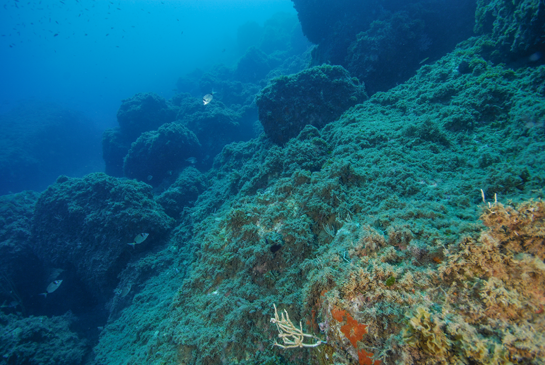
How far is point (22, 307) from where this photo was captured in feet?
Answer: 26.8

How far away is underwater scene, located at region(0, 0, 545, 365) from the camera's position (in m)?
1.81

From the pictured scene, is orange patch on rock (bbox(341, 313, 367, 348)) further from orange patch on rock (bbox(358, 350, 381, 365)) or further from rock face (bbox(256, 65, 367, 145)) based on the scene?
rock face (bbox(256, 65, 367, 145))

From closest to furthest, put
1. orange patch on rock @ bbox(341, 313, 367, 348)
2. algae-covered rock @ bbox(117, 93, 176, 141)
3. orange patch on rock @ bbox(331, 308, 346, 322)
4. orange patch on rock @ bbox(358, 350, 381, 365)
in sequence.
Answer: orange patch on rock @ bbox(358, 350, 381, 365)
orange patch on rock @ bbox(341, 313, 367, 348)
orange patch on rock @ bbox(331, 308, 346, 322)
algae-covered rock @ bbox(117, 93, 176, 141)

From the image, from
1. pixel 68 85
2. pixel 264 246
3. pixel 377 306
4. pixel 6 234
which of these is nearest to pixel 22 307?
pixel 6 234

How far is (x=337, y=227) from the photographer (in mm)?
3771

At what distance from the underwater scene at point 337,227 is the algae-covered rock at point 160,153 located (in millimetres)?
115

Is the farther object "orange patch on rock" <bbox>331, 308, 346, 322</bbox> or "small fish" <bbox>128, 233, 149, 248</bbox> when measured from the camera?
"small fish" <bbox>128, 233, 149, 248</bbox>

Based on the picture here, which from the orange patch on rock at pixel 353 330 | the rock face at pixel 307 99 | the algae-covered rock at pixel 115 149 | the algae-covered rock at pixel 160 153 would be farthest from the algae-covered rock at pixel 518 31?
the algae-covered rock at pixel 115 149

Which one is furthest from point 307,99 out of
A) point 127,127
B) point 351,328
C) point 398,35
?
point 127,127

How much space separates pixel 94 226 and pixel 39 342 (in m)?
3.56

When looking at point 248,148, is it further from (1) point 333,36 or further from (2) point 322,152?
(1) point 333,36

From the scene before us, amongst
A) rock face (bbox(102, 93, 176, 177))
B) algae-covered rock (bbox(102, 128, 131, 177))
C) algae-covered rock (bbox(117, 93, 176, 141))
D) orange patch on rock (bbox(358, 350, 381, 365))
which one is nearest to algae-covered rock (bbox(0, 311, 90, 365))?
orange patch on rock (bbox(358, 350, 381, 365))

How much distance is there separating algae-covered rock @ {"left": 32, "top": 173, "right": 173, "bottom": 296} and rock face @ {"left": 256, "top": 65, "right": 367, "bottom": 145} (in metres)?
6.15

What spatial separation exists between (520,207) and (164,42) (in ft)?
390
